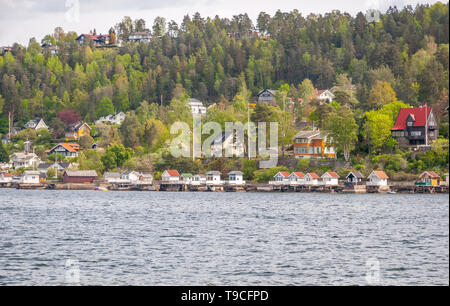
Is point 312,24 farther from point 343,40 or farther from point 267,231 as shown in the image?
point 267,231

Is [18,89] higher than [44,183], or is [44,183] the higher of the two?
[18,89]

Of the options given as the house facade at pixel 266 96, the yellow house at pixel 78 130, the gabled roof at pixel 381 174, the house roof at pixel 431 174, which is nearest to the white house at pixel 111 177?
the yellow house at pixel 78 130

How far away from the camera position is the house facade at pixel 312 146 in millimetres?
59000

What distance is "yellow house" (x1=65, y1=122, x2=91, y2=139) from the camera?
8831 centimetres

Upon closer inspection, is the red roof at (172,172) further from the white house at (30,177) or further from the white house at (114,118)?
the white house at (114,118)

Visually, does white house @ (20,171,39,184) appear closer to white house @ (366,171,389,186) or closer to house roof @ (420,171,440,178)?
white house @ (366,171,389,186)

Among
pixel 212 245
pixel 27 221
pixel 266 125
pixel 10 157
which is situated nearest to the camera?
pixel 212 245

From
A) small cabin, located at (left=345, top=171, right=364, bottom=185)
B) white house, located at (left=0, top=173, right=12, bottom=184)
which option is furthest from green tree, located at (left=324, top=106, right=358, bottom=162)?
white house, located at (left=0, top=173, right=12, bottom=184)

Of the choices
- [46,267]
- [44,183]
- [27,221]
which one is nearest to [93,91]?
[44,183]

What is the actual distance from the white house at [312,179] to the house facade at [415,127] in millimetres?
7461

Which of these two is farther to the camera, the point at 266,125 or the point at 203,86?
the point at 203,86

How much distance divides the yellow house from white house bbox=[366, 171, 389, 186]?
157ft

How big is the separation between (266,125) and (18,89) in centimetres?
5599
